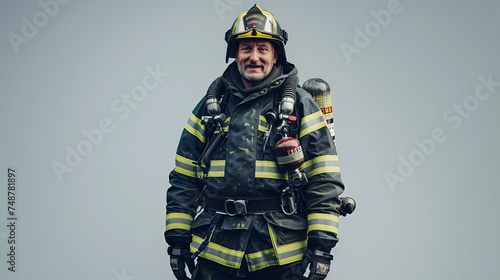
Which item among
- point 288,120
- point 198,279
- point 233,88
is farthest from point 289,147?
point 198,279

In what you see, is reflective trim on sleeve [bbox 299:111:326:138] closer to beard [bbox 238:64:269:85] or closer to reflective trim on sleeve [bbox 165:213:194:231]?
beard [bbox 238:64:269:85]

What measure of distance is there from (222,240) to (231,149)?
0.61 meters

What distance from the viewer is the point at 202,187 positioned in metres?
4.88

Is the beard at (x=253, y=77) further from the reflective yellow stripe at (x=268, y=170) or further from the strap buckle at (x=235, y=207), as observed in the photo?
the strap buckle at (x=235, y=207)

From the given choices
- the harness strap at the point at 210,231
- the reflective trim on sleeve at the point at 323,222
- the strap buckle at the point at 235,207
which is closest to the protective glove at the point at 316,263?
the reflective trim on sleeve at the point at 323,222

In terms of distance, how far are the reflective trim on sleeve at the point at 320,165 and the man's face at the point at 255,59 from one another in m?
0.66

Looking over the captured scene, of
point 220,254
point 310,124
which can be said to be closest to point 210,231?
point 220,254

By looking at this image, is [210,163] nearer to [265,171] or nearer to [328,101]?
[265,171]

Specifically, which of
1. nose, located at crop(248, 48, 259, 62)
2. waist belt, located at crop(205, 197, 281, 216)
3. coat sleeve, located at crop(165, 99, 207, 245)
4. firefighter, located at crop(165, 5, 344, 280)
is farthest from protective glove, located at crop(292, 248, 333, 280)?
nose, located at crop(248, 48, 259, 62)

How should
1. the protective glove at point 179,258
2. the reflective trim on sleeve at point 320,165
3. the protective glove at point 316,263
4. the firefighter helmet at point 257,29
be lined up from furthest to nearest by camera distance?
the protective glove at point 179,258, the firefighter helmet at point 257,29, the reflective trim on sleeve at point 320,165, the protective glove at point 316,263

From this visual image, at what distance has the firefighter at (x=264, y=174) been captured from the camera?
4352mm

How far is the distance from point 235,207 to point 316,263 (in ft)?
2.11

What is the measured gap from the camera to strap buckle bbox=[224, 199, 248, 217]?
4.42m

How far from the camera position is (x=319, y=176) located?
439cm
